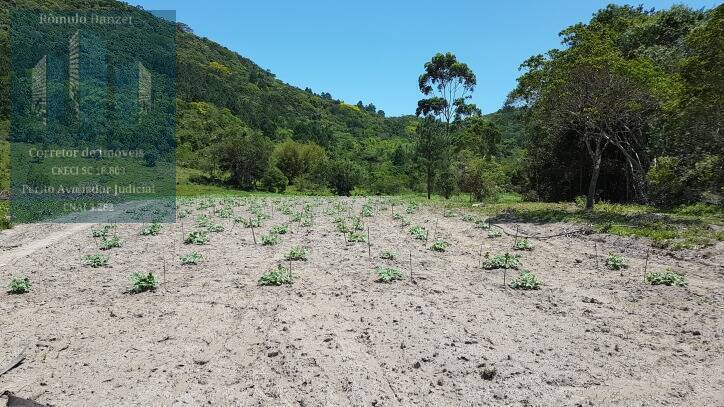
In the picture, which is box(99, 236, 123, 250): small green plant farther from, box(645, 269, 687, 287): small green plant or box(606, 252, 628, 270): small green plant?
box(645, 269, 687, 287): small green plant

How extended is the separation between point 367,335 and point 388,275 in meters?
3.01

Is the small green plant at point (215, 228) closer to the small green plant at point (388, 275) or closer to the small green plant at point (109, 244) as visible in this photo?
the small green plant at point (109, 244)

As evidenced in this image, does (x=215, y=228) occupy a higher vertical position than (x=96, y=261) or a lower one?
higher

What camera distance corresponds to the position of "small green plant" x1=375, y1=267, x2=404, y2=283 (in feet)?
31.4

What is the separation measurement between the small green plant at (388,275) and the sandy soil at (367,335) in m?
0.20

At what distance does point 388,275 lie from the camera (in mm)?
9633

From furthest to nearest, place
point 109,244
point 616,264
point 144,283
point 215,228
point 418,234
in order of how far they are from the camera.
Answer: point 215,228 < point 418,234 < point 109,244 < point 616,264 < point 144,283

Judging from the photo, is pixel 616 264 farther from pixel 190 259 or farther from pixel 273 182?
pixel 273 182

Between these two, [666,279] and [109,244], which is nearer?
[666,279]

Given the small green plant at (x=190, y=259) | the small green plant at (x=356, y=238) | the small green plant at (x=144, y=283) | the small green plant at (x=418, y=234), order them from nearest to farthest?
the small green plant at (x=144, y=283) < the small green plant at (x=190, y=259) < the small green plant at (x=356, y=238) < the small green plant at (x=418, y=234)

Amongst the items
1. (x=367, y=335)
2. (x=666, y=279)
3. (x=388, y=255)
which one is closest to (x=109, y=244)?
(x=388, y=255)

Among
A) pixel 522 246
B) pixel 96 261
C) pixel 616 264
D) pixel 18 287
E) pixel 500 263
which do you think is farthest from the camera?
pixel 522 246

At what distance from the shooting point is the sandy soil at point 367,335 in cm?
520

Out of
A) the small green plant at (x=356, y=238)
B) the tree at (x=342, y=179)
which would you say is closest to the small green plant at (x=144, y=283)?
the small green plant at (x=356, y=238)
